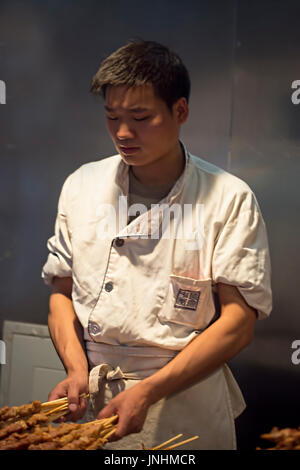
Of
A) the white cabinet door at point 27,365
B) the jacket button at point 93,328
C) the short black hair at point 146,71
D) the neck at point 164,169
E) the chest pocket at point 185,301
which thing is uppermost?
the short black hair at point 146,71

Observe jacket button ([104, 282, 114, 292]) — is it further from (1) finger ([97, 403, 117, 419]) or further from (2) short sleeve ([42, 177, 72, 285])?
(1) finger ([97, 403, 117, 419])

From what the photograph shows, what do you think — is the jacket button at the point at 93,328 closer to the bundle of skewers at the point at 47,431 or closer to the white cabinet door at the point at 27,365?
the bundle of skewers at the point at 47,431

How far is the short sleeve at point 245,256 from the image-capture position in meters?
1.80

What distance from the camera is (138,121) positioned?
182 cm

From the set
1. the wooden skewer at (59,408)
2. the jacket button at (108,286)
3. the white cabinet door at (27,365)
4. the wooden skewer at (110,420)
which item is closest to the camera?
the wooden skewer at (110,420)

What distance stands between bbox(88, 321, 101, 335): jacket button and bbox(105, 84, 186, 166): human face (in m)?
0.52

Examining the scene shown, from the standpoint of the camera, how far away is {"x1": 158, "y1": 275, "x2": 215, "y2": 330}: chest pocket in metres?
1.85

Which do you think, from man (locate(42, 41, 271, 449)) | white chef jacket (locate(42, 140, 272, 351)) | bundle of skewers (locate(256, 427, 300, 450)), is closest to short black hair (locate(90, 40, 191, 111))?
man (locate(42, 41, 271, 449))

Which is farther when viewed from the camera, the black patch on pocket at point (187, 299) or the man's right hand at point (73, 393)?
the black patch on pocket at point (187, 299)

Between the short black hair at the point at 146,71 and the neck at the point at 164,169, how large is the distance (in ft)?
0.57

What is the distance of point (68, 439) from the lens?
146 cm

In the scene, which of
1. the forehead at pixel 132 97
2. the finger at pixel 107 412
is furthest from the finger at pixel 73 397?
the forehead at pixel 132 97

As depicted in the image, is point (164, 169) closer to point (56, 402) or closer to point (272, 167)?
point (272, 167)
